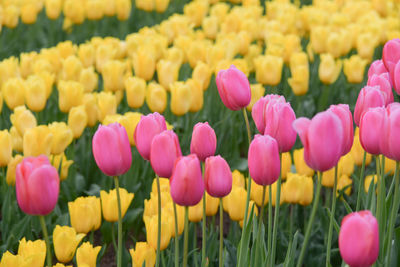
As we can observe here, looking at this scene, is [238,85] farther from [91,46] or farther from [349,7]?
[349,7]

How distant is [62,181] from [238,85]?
1285mm

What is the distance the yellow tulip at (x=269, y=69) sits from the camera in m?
3.46

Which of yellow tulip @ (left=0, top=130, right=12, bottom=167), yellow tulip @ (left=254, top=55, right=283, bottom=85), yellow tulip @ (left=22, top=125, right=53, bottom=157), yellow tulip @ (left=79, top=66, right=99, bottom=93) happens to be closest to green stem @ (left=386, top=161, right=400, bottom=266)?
yellow tulip @ (left=22, top=125, right=53, bottom=157)

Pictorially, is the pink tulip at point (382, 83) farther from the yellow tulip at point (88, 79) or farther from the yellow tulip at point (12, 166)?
the yellow tulip at point (88, 79)

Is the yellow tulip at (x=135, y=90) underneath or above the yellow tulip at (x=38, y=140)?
above

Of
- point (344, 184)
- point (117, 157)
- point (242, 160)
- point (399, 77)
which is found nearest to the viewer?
point (117, 157)

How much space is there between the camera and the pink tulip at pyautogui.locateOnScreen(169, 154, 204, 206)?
4.52 feet

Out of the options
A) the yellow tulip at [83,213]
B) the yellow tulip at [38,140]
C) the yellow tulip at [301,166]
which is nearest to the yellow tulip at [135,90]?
the yellow tulip at [38,140]

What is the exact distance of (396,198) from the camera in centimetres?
150

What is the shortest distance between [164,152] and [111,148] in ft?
0.43

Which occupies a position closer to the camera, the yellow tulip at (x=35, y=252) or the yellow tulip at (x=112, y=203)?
the yellow tulip at (x=35, y=252)

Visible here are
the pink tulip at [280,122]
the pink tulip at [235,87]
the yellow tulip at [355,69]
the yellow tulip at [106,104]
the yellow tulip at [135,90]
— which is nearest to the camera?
the pink tulip at [280,122]

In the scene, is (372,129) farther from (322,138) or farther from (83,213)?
(83,213)

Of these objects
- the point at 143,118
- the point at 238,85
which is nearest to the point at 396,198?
the point at 238,85
